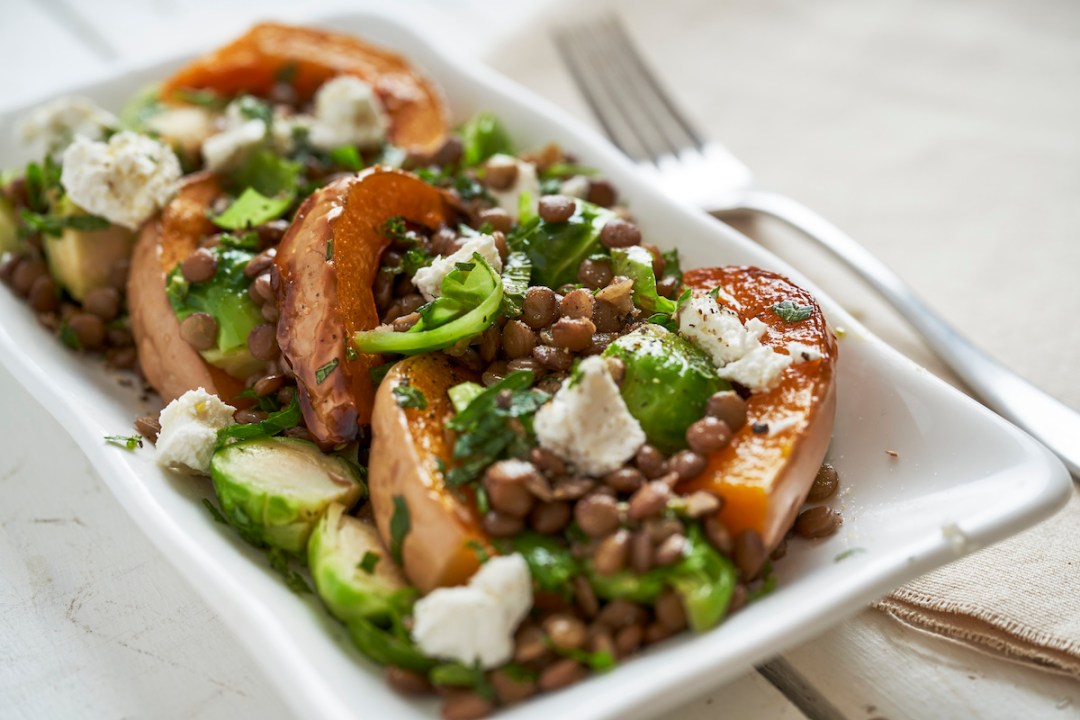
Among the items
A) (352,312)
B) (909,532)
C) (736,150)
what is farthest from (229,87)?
(909,532)

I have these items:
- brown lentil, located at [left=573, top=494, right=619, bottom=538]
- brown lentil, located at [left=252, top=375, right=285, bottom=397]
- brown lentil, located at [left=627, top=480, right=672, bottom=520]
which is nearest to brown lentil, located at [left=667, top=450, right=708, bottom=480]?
brown lentil, located at [left=627, top=480, right=672, bottom=520]

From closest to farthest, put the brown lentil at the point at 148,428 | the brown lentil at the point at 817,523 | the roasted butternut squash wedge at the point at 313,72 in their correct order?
1. the brown lentil at the point at 817,523
2. the brown lentil at the point at 148,428
3. the roasted butternut squash wedge at the point at 313,72

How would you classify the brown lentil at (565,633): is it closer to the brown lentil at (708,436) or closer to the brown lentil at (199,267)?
the brown lentil at (708,436)

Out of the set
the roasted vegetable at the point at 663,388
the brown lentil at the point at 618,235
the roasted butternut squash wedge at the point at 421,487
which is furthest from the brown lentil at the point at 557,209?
the roasted butternut squash wedge at the point at 421,487

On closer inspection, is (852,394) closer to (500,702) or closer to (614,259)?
(614,259)

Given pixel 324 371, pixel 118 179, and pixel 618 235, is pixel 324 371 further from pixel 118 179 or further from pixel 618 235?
pixel 118 179

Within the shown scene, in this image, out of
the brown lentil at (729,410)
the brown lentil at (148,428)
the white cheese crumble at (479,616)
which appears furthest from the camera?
the brown lentil at (148,428)

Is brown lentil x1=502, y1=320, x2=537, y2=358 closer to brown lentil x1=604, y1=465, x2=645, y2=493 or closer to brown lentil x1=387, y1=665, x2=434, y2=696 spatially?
brown lentil x1=604, y1=465, x2=645, y2=493
